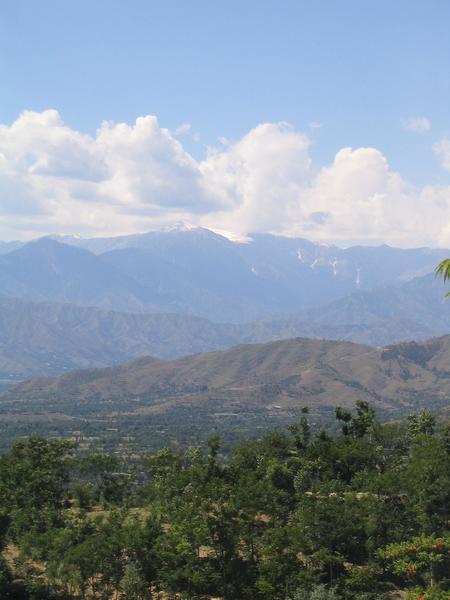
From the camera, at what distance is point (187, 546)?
5644cm

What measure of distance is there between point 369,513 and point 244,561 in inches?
512

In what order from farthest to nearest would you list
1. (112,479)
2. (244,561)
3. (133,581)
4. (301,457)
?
(112,479)
(301,457)
(244,561)
(133,581)

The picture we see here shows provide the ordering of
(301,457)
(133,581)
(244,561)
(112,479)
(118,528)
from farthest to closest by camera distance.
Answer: (112,479) → (301,457) → (118,528) → (244,561) → (133,581)

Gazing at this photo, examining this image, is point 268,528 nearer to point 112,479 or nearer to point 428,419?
point 112,479

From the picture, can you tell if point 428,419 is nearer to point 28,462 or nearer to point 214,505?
point 214,505

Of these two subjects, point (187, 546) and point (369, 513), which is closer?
point (187, 546)

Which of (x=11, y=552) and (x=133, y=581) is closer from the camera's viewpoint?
(x=133, y=581)

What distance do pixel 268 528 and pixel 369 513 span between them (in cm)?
1006

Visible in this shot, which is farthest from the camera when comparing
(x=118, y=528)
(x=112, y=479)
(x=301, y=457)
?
(x=112, y=479)

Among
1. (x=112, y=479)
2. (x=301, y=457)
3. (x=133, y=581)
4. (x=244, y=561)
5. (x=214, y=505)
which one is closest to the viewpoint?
(x=133, y=581)

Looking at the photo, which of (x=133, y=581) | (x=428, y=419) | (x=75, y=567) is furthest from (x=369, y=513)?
(x=428, y=419)

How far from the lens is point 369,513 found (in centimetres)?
6203

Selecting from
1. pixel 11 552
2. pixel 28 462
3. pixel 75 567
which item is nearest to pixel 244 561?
pixel 75 567

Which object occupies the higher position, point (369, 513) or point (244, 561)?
point (369, 513)
